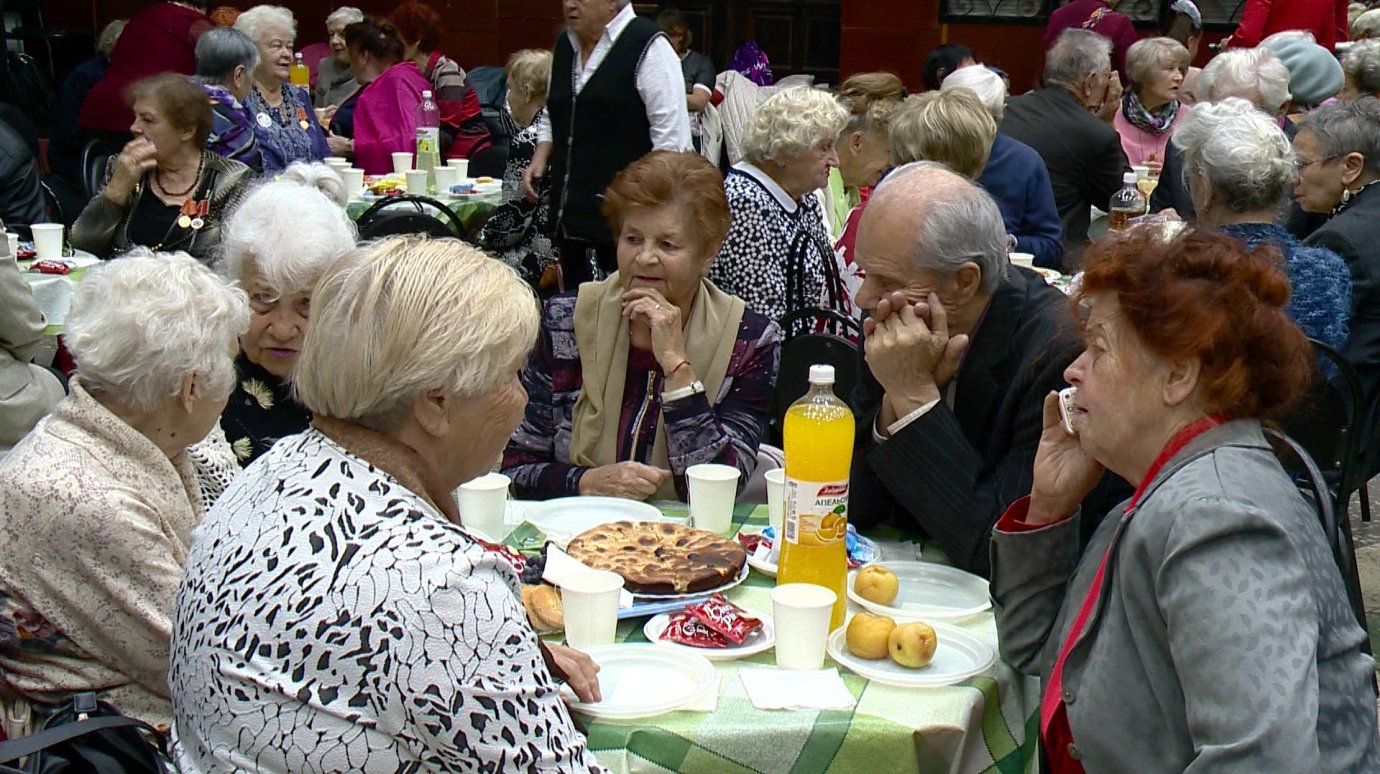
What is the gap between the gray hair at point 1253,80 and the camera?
6586 mm

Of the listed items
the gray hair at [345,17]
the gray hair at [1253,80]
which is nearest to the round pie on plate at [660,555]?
the gray hair at [1253,80]

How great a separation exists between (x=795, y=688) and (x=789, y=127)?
3.11 metres

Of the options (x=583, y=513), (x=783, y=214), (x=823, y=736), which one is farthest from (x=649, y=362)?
(x=783, y=214)

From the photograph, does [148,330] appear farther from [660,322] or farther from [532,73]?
[532,73]

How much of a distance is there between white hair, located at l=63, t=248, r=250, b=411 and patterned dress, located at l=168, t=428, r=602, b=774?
2.40 ft

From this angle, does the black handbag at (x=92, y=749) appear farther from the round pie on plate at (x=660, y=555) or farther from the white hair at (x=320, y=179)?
the white hair at (x=320, y=179)

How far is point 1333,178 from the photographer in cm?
491

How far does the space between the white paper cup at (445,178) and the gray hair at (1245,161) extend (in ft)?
14.1

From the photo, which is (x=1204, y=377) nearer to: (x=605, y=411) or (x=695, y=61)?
(x=605, y=411)

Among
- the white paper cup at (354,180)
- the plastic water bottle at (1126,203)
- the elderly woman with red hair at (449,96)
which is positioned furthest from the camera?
the elderly woman with red hair at (449,96)

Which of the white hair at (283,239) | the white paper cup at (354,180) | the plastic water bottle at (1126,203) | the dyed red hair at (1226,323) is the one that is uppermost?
the dyed red hair at (1226,323)

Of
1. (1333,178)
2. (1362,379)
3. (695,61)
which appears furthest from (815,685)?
(695,61)

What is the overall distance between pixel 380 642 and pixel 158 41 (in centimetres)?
640

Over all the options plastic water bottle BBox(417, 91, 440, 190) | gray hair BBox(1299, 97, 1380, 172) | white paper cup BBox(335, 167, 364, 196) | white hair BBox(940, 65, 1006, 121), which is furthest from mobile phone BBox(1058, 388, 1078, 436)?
plastic water bottle BBox(417, 91, 440, 190)
